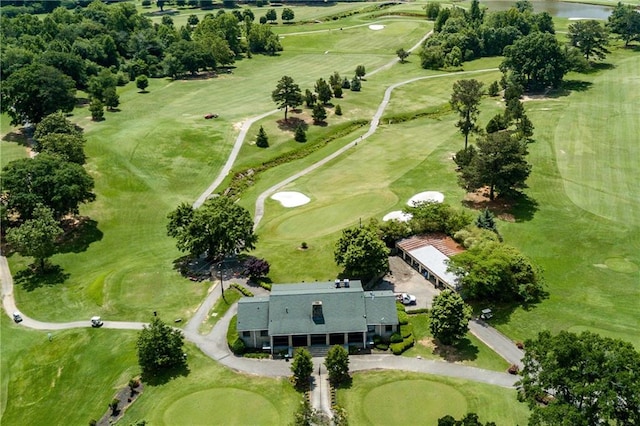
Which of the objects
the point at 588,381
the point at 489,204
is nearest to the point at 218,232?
the point at 489,204

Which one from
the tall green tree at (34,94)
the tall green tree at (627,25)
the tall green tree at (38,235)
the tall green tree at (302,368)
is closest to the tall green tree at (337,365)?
the tall green tree at (302,368)

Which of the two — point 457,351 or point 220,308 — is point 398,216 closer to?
point 457,351

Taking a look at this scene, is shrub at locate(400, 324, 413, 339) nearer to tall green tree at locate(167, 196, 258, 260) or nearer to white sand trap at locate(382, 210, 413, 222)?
white sand trap at locate(382, 210, 413, 222)

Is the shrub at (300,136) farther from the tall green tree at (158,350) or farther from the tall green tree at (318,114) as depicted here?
the tall green tree at (158,350)

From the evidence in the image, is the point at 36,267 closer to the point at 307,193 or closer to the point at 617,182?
the point at 307,193

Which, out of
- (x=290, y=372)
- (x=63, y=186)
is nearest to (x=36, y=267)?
(x=63, y=186)

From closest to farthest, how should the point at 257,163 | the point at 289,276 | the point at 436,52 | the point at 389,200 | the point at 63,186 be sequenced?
the point at 289,276
the point at 63,186
the point at 389,200
the point at 257,163
the point at 436,52
